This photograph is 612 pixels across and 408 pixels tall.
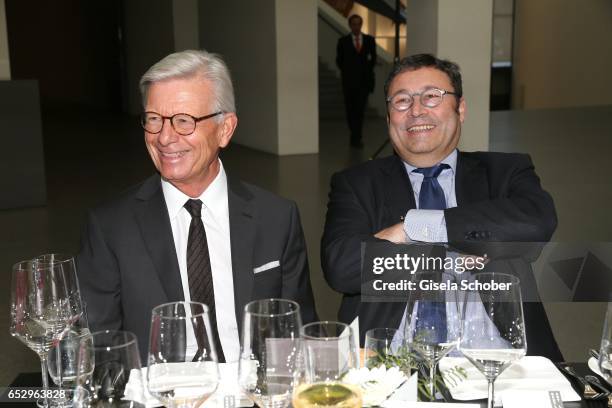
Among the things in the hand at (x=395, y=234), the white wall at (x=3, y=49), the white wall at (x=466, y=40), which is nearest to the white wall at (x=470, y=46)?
the white wall at (x=466, y=40)

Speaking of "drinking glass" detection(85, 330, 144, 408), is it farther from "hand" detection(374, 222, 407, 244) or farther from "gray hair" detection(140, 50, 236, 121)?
"hand" detection(374, 222, 407, 244)

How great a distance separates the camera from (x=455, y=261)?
2.40 meters

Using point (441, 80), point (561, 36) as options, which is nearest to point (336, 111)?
point (561, 36)

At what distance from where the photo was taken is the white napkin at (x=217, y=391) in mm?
1202

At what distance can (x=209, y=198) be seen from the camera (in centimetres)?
246

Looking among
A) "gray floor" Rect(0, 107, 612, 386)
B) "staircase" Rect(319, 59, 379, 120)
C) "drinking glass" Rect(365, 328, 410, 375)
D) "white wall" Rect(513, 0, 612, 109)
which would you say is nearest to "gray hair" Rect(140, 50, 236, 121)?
"drinking glass" Rect(365, 328, 410, 375)

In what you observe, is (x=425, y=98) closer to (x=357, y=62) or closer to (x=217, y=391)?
(x=217, y=391)

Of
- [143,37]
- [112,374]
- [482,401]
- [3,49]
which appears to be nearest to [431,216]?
[482,401]

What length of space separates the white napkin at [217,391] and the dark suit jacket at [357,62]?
10.1m

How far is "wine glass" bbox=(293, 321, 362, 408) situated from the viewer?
Result: 46.4 inches

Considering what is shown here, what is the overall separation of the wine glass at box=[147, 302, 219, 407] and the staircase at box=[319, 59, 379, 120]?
1343 centimetres

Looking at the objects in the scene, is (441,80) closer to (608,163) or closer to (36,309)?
(36,309)

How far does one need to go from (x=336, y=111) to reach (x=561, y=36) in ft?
23.8

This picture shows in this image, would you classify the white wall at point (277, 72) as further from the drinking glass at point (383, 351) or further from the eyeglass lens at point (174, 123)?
the drinking glass at point (383, 351)
